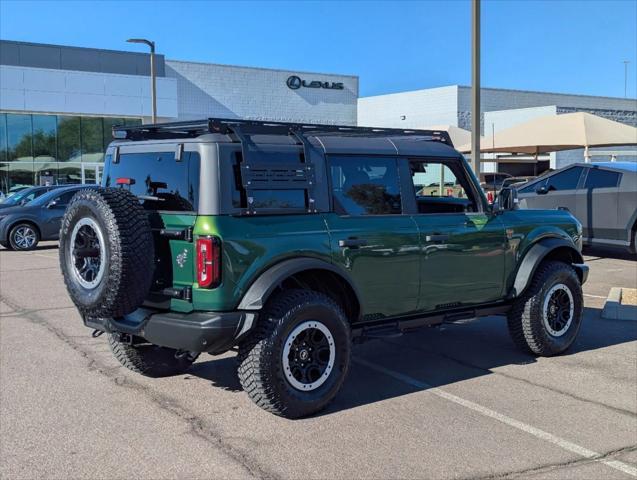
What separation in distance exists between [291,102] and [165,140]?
38.5 meters

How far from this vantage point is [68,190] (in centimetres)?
1712

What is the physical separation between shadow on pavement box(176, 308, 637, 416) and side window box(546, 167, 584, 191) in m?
5.71

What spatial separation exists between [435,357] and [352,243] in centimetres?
199

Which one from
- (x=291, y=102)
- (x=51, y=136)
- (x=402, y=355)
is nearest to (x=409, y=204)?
(x=402, y=355)

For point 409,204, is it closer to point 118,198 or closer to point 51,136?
point 118,198

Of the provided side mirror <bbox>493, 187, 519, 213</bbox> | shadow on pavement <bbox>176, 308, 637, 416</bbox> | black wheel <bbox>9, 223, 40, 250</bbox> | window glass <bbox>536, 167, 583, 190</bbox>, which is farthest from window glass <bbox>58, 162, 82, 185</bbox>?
side mirror <bbox>493, 187, 519, 213</bbox>

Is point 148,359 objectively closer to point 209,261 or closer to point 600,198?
point 209,261

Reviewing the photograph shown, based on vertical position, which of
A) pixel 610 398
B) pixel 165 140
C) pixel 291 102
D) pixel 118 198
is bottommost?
pixel 610 398

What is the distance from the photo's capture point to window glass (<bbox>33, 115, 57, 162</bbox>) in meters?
33.6

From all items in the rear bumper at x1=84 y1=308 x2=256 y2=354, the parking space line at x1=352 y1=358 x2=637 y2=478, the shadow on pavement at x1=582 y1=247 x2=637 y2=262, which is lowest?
the parking space line at x1=352 y1=358 x2=637 y2=478

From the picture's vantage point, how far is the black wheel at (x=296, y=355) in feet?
15.5

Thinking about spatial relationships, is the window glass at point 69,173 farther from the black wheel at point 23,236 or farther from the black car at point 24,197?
the black wheel at point 23,236

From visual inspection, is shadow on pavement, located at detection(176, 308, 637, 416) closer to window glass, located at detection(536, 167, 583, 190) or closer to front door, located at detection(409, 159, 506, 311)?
front door, located at detection(409, 159, 506, 311)

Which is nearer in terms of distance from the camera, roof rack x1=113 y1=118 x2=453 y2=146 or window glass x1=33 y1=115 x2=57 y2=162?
roof rack x1=113 y1=118 x2=453 y2=146
